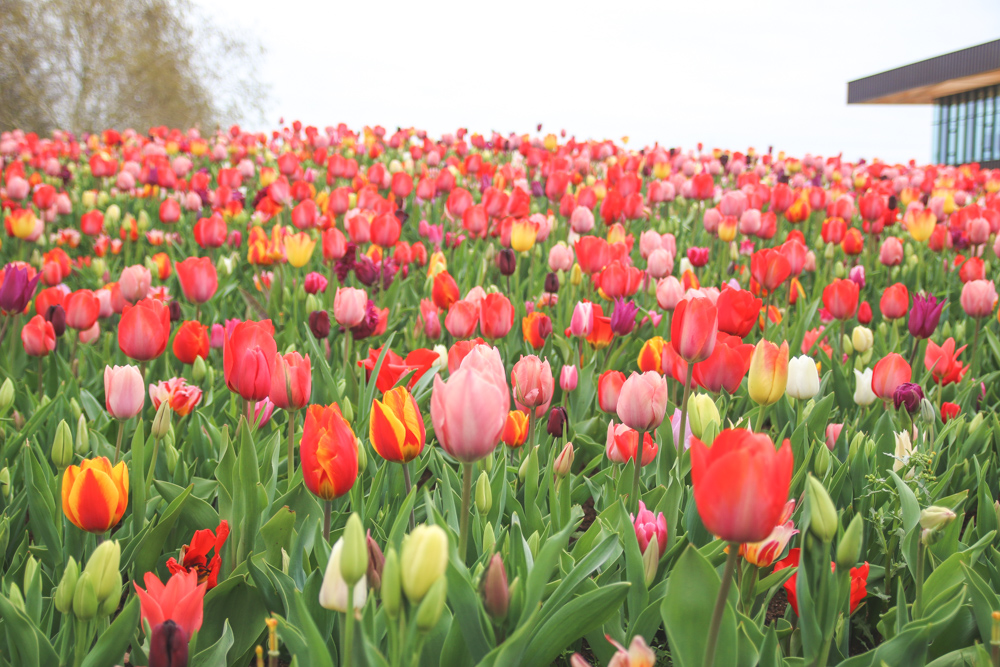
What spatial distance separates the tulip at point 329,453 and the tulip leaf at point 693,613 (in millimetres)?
538

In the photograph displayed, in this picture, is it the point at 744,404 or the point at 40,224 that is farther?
the point at 40,224

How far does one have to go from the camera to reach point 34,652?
117 centimetres

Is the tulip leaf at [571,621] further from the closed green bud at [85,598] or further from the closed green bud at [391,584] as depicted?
the closed green bud at [85,598]

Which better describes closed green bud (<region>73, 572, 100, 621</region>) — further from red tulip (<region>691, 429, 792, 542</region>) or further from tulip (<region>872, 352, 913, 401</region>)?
tulip (<region>872, 352, 913, 401</region>)

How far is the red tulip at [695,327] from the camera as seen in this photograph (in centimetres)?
160

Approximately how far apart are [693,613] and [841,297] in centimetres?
201

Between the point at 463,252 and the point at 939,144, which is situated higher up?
the point at 939,144

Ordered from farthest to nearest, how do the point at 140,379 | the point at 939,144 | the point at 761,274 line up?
the point at 939,144
the point at 761,274
the point at 140,379

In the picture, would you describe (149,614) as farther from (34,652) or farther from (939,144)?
(939,144)

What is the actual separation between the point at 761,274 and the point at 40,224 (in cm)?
431

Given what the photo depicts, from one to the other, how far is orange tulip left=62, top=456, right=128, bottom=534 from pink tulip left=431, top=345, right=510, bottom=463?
2.02 feet

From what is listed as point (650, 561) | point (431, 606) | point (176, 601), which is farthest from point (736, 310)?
point (176, 601)

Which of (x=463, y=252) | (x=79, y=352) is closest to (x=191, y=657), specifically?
(x=79, y=352)

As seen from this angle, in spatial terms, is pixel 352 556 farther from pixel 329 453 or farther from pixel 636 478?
pixel 636 478
